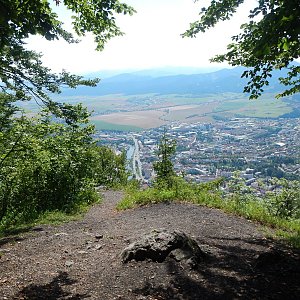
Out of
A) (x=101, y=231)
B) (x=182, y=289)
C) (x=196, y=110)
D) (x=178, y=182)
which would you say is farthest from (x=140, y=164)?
(x=196, y=110)

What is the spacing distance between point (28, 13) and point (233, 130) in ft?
369

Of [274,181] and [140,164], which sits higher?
[274,181]

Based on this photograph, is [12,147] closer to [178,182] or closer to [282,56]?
[178,182]

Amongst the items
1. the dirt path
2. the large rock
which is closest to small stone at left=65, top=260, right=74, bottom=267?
the dirt path

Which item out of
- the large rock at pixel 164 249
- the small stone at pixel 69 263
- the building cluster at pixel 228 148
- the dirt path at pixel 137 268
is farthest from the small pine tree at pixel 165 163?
the building cluster at pixel 228 148

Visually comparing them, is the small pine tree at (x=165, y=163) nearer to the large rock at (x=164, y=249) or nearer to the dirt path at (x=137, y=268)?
the dirt path at (x=137, y=268)

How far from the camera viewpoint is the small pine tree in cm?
1458

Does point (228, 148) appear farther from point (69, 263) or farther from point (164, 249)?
point (69, 263)

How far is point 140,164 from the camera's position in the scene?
61.4 meters

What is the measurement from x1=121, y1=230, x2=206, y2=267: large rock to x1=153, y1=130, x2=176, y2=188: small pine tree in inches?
303

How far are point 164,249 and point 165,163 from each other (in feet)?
30.0

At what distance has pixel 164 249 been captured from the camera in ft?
20.2

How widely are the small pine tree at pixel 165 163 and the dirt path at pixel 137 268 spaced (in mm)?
5218

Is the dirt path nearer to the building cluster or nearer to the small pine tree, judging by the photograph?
the small pine tree
